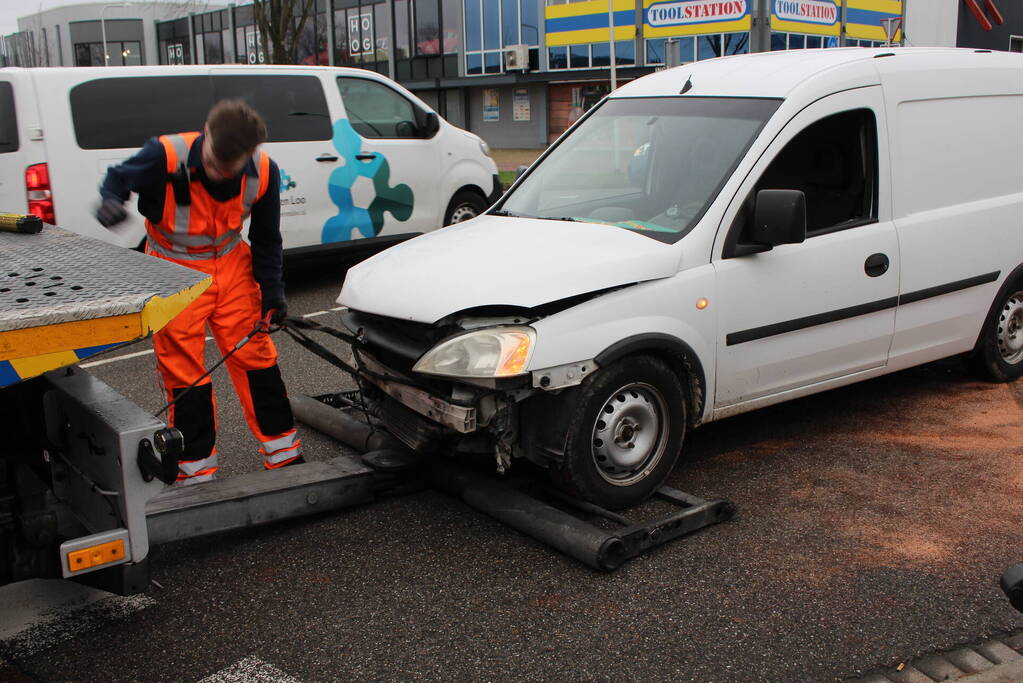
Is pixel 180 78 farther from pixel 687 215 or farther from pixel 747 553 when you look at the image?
pixel 747 553

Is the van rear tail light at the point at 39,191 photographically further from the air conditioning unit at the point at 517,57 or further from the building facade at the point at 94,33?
the building facade at the point at 94,33

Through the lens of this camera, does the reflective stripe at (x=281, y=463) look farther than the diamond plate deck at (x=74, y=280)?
Yes

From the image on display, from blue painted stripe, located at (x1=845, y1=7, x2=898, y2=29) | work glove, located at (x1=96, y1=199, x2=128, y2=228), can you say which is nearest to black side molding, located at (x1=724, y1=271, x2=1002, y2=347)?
work glove, located at (x1=96, y1=199, x2=128, y2=228)

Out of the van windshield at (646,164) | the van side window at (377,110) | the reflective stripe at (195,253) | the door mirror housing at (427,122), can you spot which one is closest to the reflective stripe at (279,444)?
the reflective stripe at (195,253)

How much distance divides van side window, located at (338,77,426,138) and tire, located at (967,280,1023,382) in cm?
A: 629

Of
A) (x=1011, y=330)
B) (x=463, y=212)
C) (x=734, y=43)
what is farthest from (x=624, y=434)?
(x=734, y=43)

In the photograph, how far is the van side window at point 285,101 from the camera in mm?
9508

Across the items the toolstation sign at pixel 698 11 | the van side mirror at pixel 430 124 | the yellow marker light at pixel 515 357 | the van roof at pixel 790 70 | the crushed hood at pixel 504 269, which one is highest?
the toolstation sign at pixel 698 11

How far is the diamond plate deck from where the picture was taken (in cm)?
276

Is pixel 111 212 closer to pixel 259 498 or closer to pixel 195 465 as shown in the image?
pixel 195 465

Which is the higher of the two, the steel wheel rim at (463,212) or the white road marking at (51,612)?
the steel wheel rim at (463,212)

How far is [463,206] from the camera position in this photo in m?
11.7

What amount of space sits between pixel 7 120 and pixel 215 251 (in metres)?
4.55

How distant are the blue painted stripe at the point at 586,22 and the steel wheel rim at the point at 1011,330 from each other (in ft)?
93.5
